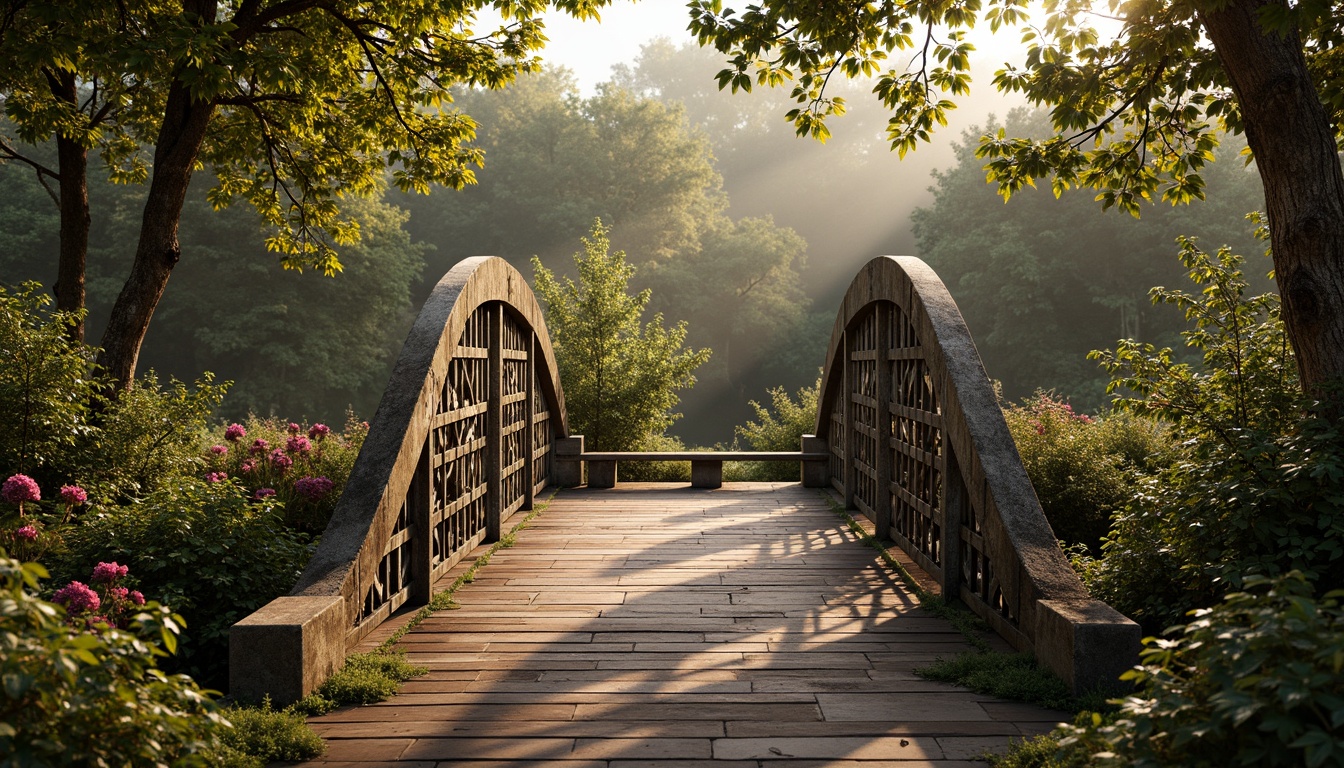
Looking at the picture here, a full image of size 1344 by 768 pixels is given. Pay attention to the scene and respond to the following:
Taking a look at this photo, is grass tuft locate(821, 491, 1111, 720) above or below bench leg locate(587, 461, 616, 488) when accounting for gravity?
below

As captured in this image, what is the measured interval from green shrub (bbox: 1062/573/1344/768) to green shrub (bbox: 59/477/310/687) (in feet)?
12.9

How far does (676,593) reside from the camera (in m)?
5.65

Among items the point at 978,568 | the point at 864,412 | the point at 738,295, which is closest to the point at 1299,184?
the point at 978,568

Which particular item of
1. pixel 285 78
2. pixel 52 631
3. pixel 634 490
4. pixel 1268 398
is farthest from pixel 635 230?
pixel 52 631

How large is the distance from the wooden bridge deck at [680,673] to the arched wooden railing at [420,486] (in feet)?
1.03

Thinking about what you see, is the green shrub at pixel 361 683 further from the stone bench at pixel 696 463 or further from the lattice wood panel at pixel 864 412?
the stone bench at pixel 696 463

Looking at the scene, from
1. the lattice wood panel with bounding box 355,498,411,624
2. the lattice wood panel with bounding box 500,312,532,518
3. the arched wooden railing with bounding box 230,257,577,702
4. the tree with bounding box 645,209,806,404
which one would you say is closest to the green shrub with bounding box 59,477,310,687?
the lattice wood panel with bounding box 355,498,411,624

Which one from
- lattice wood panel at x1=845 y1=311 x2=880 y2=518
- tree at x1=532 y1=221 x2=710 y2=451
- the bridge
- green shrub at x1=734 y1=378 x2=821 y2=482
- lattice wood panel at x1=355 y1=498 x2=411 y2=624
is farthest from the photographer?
green shrub at x1=734 y1=378 x2=821 y2=482

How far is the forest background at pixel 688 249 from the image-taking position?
28828 millimetres

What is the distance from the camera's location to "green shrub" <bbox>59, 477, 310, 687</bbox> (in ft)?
15.0

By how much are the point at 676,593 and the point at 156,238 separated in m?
5.66

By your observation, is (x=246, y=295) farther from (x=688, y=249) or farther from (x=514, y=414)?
(x=514, y=414)

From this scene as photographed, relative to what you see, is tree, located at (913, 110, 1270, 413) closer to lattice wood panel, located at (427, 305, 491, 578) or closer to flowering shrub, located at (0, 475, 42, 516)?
lattice wood panel, located at (427, 305, 491, 578)

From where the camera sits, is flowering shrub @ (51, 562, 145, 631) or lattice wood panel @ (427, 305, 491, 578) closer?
flowering shrub @ (51, 562, 145, 631)
